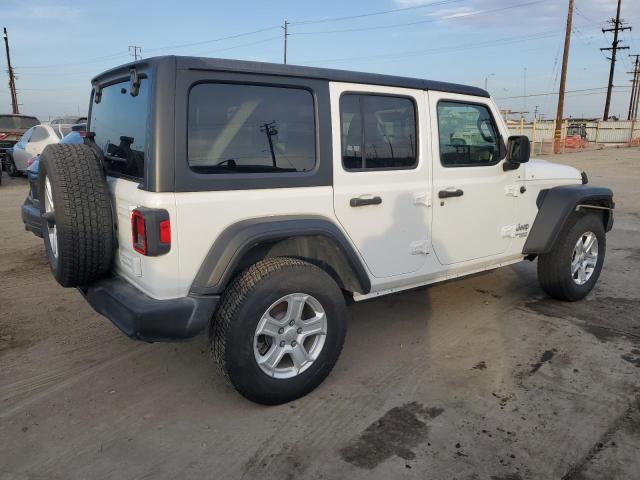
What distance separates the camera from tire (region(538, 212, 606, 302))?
464cm

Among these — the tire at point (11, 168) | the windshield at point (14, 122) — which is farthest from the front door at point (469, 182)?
the windshield at point (14, 122)

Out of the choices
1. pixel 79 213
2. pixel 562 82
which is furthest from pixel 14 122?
pixel 562 82

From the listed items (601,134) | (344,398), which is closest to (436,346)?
(344,398)

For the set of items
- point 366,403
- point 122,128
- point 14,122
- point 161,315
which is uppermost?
point 14,122

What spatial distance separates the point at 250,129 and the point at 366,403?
1740mm

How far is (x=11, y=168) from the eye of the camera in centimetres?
1527

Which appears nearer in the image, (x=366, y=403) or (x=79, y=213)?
(x=79, y=213)

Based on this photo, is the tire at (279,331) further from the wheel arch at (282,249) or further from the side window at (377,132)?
the side window at (377,132)

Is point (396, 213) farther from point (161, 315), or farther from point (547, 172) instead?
point (547, 172)

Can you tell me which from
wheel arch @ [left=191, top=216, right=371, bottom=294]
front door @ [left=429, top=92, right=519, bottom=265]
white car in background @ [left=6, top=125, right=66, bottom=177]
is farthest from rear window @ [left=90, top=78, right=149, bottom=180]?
white car in background @ [left=6, top=125, right=66, bottom=177]

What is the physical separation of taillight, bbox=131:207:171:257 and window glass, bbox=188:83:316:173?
0.33 meters

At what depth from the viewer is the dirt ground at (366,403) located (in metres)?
2.57

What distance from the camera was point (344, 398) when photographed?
3184 mm

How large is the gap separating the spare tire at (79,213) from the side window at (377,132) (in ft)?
4.79
